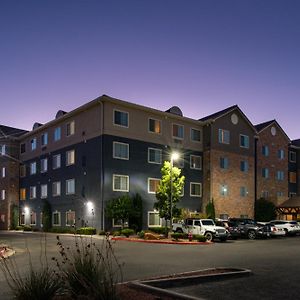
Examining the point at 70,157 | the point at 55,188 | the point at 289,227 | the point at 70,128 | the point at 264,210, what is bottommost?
the point at 289,227

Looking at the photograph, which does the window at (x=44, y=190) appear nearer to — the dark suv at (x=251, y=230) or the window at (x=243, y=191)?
the dark suv at (x=251, y=230)

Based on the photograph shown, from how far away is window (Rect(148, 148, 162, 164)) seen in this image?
42.8 m

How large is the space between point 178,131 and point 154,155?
14.4ft

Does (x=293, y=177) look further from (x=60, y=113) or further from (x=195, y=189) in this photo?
(x=60, y=113)

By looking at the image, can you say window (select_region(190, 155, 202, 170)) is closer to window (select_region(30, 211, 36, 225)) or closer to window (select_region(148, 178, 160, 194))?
window (select_region(148, 178, 160, 194))

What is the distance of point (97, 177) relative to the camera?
39.1 m

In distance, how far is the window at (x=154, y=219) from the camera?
41562mm

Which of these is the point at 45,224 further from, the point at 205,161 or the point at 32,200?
the point at 205,161

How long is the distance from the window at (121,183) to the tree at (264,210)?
64.7ft

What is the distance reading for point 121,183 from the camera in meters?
39.9

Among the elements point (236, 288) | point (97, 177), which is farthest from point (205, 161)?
point (236, 288)

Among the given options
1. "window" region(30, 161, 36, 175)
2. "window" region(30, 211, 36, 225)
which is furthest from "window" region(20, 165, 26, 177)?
"window" region(30, 211, 36, 225)

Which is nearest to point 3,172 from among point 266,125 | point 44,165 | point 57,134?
point 44,165

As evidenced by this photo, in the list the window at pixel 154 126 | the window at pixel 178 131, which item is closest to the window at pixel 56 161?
the window at pixel 154 126
